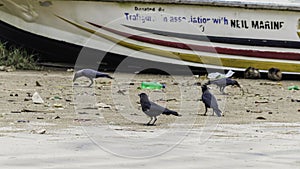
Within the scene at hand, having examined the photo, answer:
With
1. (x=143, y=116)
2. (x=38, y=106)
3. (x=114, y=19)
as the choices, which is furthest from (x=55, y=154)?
(x=114, y=19)

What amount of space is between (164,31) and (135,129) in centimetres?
678

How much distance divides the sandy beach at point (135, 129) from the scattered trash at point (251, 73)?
1.96 metres

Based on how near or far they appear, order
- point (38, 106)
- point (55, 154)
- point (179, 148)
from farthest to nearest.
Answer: point (38, 106) → point (179, 148) → point (55, 154)

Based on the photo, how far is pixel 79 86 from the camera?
1093 centimetres

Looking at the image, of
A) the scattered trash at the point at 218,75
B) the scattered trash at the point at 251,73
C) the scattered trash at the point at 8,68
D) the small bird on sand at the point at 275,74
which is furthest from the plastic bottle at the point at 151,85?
the small bird on sand at the point at 275,74

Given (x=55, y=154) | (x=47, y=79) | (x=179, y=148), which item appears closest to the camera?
(x=55, y=154)

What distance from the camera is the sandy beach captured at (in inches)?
206

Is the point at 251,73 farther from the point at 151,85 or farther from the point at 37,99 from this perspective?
the point at 37,99

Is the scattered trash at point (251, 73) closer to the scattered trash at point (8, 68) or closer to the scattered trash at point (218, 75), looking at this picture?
the scattered trash at point (218, 75)

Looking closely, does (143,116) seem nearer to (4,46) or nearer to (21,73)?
(21,73)

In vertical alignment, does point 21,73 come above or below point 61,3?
below

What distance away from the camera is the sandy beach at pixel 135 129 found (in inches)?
206

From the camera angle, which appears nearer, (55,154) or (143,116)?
(55,154)

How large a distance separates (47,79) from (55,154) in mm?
6648
